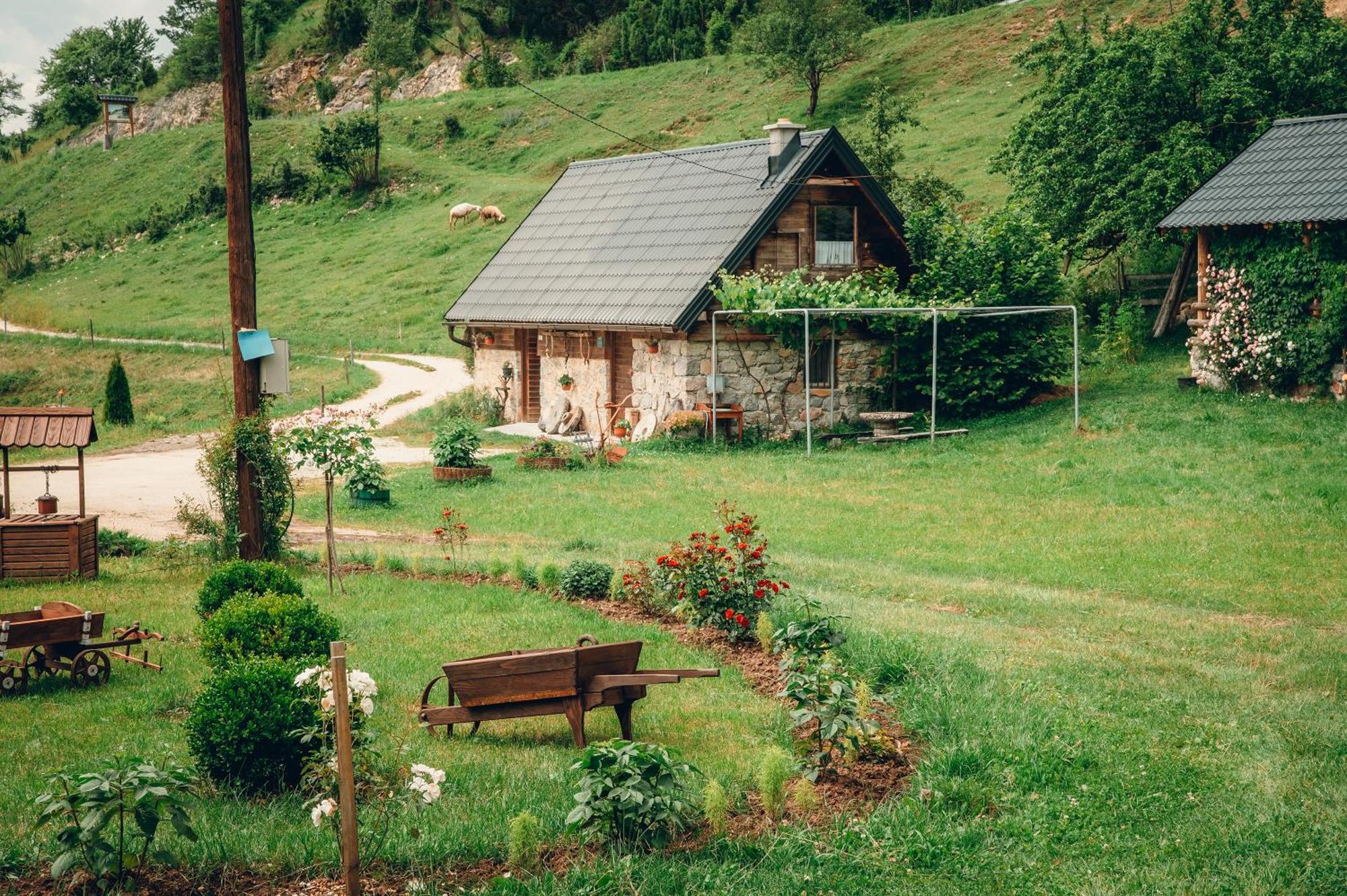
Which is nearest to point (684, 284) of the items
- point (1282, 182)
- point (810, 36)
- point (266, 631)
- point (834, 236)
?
point (834, 236)

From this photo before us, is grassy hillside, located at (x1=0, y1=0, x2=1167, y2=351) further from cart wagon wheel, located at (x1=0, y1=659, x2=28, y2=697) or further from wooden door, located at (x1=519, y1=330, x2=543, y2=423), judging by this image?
cart wagon wheel, located at (x1=0, y1=659, x2=28, y2=697)

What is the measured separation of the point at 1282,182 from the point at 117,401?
25.6 meters

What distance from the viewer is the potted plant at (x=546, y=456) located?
2058cm

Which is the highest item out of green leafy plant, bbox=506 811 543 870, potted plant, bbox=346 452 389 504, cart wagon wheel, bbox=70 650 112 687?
potted plant, bbox=346 452 389 504

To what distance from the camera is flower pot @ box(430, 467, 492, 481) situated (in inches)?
760

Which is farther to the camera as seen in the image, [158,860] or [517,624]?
[517,624]

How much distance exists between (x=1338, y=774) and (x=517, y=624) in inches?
237

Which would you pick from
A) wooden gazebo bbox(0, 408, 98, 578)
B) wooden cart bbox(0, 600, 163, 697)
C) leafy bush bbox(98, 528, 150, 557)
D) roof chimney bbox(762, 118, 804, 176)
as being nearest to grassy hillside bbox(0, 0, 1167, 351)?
roof chimney bbox(762, 118, 804, 176)

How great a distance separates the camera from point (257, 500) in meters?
13.1

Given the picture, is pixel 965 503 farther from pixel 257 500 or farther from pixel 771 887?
pixel 771 887

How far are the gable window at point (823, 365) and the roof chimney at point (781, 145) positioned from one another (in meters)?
3.81

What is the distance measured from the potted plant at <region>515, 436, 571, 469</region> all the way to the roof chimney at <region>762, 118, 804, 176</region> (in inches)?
321

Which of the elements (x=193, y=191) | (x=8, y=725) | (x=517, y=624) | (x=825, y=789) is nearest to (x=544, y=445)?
(x=517, y=624)

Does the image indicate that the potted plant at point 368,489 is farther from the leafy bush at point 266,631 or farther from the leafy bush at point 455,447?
the leafy bush at point 266,631
